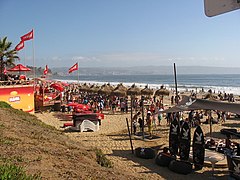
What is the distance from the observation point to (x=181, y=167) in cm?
868

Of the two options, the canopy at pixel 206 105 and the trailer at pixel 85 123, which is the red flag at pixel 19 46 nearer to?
the trailer at pixel 85 123

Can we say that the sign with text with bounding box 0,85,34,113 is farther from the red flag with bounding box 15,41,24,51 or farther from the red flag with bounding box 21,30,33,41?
the red flag with bounding box 21,30,33,41

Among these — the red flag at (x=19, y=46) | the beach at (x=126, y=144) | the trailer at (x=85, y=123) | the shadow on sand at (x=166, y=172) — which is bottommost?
the shadow on sand at (x=166, y=172)

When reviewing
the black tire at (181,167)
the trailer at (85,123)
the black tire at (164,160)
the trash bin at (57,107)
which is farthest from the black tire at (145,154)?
the trash bin at (57,107)

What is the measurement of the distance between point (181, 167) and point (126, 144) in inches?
163

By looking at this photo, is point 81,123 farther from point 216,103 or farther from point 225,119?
point 225,119

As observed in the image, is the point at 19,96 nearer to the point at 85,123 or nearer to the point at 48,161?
the point at 85,123

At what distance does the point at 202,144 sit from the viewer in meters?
8.83

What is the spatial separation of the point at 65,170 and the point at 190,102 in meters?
7.19

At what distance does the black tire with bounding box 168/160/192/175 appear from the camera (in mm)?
8656

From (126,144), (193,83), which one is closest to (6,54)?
(126,144)

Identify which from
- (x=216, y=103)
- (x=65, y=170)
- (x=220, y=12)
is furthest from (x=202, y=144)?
(x=220, y=12)

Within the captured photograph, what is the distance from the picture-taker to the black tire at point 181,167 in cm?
866

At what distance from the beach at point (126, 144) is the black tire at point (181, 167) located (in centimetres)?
13
